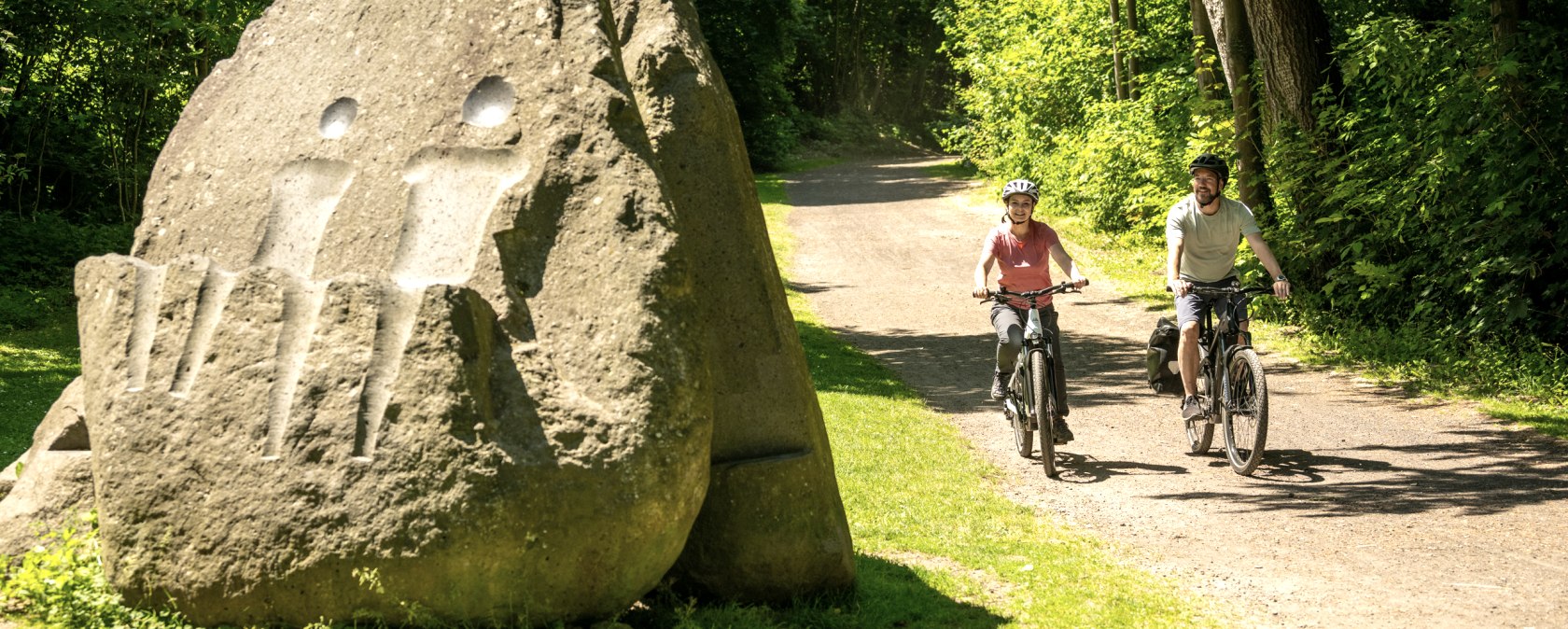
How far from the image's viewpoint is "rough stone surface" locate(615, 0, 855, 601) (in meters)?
5.14

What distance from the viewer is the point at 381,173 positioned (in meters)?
5.15

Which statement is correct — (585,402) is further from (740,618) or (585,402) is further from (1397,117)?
(1397,117)

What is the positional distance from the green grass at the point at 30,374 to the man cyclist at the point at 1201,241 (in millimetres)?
7220

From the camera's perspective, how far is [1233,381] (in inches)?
330

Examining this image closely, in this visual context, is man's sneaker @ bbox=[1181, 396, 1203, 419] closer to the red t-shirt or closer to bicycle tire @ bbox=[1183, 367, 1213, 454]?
bicycle tire @ bbox=[1183, 367, 1213, 454]

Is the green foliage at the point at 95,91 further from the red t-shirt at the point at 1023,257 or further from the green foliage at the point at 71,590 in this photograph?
the green foliage at the point at 71,590

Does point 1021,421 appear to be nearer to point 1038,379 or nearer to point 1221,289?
point 1038,379

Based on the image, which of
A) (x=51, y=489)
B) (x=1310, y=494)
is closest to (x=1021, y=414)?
(x=1310, y=494)

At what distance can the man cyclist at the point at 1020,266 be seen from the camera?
8.66 m

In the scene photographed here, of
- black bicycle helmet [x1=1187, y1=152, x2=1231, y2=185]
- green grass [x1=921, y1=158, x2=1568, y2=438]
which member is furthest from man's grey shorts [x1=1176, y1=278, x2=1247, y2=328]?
green grass [x1=921, y1=158, x2=1568, y2=438]

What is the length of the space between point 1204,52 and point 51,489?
1545cm

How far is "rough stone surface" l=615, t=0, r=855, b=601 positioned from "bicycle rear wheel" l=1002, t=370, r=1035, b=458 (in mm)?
3649

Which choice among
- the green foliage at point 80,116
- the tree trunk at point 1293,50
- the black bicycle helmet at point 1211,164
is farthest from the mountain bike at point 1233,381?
the green foliage at point 80,116

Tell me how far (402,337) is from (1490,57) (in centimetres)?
1018
